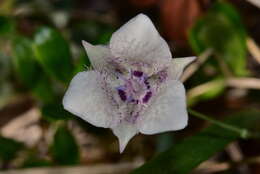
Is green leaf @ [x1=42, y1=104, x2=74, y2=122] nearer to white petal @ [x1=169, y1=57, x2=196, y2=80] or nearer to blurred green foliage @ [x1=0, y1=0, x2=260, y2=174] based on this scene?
blurred green foliage @ [x1=0, y1=0, x2=260, y2=174]

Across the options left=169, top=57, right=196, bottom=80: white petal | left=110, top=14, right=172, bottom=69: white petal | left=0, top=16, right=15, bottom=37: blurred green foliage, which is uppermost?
left=110, top=14, right=172, bottom=69: white petal

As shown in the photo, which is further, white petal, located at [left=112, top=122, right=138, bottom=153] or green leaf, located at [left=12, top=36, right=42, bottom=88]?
green leaf, located at [left=12, top=36, right=42, bottom=88]

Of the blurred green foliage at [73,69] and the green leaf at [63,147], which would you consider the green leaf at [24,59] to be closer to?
the blurred green foliage at [73,69]

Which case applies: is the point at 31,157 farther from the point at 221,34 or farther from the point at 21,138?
the point at 221,34

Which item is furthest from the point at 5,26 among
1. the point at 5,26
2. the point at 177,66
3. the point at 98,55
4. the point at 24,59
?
the point at 177,66

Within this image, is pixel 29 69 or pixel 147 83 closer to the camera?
pixel 147 83

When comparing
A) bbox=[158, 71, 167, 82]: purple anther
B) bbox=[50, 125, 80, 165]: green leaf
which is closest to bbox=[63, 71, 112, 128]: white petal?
bbox=[158, 71, 167, 82]: purple anther

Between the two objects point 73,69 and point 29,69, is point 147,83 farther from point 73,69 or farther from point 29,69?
point 29,69
